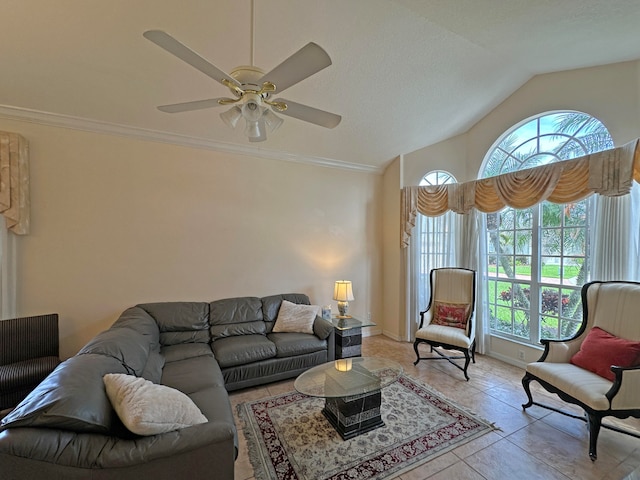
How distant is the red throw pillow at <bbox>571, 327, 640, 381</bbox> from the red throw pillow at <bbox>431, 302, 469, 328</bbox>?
1176 millimetres

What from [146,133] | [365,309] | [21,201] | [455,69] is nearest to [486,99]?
[455,69]

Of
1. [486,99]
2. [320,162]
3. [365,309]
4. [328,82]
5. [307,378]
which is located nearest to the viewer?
[307,378]

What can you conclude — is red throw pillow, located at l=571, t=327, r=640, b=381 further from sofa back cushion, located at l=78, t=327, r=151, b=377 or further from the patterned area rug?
sofa back cushion, located at l=78, t=327, r=151, b=377

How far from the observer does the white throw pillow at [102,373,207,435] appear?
1.27m

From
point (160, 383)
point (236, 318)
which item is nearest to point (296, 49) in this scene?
point (236, 318)

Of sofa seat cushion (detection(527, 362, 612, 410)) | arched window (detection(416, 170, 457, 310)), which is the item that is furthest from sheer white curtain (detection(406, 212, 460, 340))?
sofa seat cushion (detection(527, 362, 612, 410))

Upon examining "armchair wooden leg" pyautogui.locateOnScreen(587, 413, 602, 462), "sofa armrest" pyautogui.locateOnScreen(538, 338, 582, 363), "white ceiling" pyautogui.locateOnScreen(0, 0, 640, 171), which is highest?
"white ceiling" pyautogui.locateOnScreen(0, 0, 640, 171)

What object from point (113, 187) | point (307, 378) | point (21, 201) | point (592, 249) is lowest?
point (307, 378)

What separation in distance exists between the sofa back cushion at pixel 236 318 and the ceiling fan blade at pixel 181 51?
104 inches

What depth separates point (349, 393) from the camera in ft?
6.90

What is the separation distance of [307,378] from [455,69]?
345cm

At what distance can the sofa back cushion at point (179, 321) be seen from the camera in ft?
9.87

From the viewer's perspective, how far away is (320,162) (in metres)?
4.25

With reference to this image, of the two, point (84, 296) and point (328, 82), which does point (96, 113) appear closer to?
point (84, 296)
